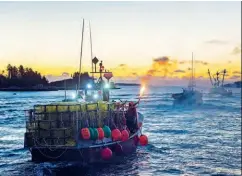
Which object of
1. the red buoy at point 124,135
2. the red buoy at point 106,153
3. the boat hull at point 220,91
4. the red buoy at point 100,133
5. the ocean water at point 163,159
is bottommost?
the ocean water at point 163,159

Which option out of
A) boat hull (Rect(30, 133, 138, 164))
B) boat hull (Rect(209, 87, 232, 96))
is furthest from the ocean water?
boat hull (Rect(209, 87, 232, 96))

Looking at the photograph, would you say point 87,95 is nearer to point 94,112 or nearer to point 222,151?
point 94,112

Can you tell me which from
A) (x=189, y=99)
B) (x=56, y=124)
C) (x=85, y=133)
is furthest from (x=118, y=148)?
(x=189, y=99)

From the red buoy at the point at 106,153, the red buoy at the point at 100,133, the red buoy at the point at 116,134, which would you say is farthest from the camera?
the red buoy at the point at 116,134

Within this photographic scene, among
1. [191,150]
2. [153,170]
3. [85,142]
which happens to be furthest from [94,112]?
[191,150]

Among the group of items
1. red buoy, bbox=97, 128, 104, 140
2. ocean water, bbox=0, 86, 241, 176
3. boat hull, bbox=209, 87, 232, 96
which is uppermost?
boat hull, bbox=209, 87, 232, 96

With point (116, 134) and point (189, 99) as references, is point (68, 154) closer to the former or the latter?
point (116, 134)

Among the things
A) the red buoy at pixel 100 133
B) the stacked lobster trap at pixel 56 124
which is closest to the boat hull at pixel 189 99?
the stacked lobster trap at pixel 56 124

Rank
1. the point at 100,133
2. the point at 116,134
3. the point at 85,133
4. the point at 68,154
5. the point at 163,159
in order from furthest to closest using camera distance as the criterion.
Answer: the point at 163,159 → the point at 116,134 → the point at 100,133 → the point at 68,154 → the point at 85,133

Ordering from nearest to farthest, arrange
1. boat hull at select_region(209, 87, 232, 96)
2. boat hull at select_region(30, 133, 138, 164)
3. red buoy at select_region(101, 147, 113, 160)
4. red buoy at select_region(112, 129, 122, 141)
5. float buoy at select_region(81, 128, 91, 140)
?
float buoy at select_region(81, 128, 91, 140)
boat hull at select_region(30, 133, 138, 164)
red buoy at select_region(101, 147, 113, 160)
red buoy at select_region(112, 129, 122, 141)
boat hull at select_region(209, 87, 232, 96)

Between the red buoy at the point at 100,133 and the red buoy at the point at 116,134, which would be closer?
the red buoy at the point at 100,133

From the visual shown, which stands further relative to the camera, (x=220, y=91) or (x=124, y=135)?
(x=220, y=91)

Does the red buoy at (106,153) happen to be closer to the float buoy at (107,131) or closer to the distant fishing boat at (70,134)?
the distant fishing boat at (70,134)

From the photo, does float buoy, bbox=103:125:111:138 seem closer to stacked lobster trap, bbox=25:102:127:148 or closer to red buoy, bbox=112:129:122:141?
red buoy, bbox=112:129:122:141
